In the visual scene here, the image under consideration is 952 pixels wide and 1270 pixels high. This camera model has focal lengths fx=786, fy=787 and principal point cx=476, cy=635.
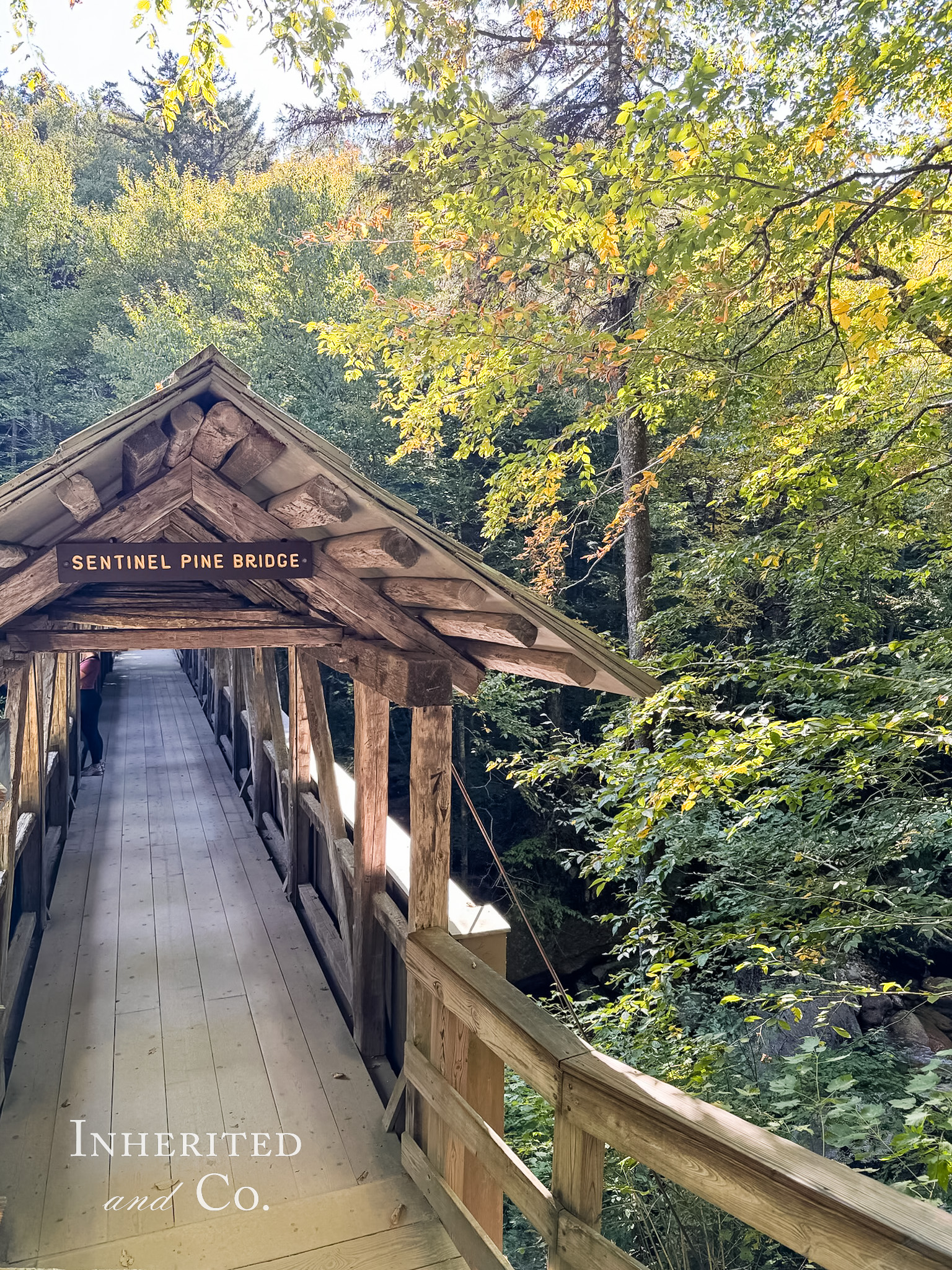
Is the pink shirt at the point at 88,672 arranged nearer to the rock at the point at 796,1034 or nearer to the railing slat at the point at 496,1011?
the railing slat at the point at 496,1011

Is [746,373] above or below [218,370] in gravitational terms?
above

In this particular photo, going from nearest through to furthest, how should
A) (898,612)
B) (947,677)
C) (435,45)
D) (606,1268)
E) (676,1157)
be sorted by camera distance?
(676,1157), (606,1268), (435,45), (947,677), (898,612)

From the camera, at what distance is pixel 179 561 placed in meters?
2.58

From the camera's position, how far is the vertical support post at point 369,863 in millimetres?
3553

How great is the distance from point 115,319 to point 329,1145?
19058 mm

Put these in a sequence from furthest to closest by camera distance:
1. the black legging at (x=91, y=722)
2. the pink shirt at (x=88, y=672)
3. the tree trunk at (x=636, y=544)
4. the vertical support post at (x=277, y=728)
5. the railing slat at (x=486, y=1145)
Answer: the pink shirt at (x=88, y=672) → the black legging at (x=91, y=722) → the tree trunk at (x=636, y=544) → the vertical support post at (x=277, y=728) → the railing slat at (x=486, y=1145)

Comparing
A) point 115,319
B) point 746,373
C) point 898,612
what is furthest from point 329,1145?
point 115,319

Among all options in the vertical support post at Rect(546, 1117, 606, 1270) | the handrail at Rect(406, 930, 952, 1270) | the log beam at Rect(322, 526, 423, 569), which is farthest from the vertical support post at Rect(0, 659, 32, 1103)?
the vertical support post at Rect(546, 1117, 606, 1270)

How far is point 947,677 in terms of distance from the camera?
397 centimetres

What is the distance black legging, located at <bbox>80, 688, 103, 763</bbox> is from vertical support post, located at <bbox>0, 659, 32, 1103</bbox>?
5.41 meters

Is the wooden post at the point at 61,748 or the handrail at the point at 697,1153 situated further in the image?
the wooden post at the point at 61,748

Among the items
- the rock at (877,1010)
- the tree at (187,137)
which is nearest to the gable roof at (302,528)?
the rock at (877,1010)

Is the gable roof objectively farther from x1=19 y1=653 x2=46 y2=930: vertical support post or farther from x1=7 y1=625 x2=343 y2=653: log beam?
x1=19 y1=653 x2=46 y2=930: vertical support post

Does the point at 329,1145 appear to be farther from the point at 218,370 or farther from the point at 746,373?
the point at 746,373
